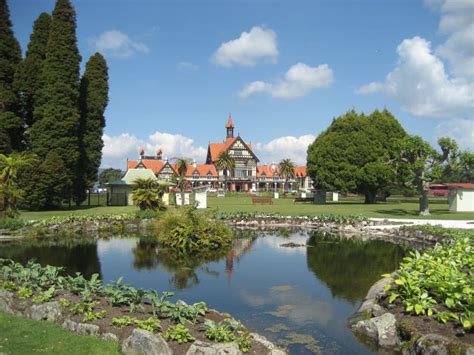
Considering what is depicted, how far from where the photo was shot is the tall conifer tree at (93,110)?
126 ft

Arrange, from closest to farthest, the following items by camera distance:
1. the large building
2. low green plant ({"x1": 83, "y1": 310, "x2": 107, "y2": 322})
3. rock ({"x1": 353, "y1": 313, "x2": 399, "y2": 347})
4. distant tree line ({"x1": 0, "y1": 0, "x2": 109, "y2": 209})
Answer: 1. low green plant ({"x1": 83, "y1": 310, "x2": 107, "y2": 322})
2. rock ({"x1": 353, "y1": 313, "x2": 399, "y2": 347})
3. distant tree line ({"x1": 0, "y1": 0, "x2": 109, "y2": 209})
4. the large building

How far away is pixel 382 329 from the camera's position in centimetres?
757

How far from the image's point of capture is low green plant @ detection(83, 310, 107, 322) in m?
6.89

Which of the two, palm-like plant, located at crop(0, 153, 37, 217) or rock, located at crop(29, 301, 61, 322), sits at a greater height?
palm-like plant, located at crop(0, 153, 37, 217)

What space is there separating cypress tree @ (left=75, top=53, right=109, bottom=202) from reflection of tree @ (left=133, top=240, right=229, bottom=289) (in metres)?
21.7

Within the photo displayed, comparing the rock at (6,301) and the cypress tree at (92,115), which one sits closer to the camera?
the rock at (6,301)

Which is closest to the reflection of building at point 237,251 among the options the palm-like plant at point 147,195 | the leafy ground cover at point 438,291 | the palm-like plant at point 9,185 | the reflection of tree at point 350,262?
the reflection of tree at point 350,262

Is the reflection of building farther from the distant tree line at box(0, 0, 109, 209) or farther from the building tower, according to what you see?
the building tower

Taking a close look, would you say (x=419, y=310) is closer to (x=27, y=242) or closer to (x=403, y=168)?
(x=27, y=242)

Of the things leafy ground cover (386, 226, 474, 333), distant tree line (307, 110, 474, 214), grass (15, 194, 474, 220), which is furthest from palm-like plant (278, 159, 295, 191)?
leafy ground cover (386, 226, 474, 333)

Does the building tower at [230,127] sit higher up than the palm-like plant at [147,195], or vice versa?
the building tower at [230,127]

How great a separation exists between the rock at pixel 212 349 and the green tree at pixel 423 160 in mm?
25439

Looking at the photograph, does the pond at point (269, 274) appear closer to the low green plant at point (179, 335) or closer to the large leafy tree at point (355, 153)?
the low green plant at point (179, 335)

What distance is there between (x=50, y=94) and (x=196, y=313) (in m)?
30.7
